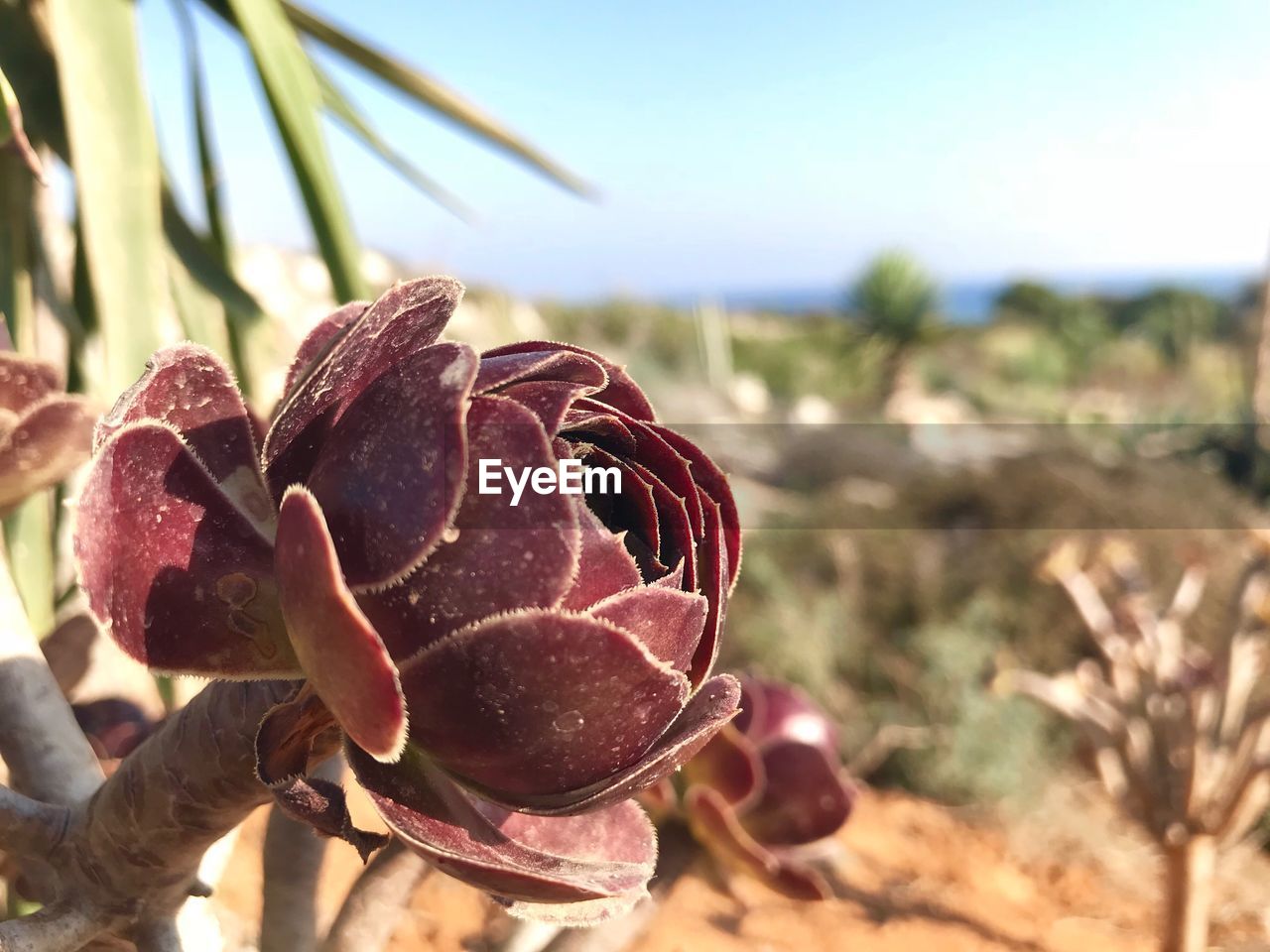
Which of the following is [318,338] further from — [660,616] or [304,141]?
[304,141]

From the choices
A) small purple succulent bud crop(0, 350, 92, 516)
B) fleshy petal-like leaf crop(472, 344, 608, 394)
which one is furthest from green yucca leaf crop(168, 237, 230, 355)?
fleshy petal-like leaf crop(472, 344, 608, 394)

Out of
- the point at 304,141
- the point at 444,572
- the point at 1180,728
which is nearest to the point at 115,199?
the point at 304,141

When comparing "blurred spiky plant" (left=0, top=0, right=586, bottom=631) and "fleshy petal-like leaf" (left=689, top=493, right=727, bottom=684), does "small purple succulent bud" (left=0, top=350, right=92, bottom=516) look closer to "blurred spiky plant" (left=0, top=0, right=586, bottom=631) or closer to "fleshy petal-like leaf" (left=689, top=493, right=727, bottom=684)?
"blurred spiky plant" (left=0, top=0, right=586, bottom=631)

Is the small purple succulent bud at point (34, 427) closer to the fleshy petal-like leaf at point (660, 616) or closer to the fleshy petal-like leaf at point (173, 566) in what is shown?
the fleshy petal-like leaf at point (173, 566)

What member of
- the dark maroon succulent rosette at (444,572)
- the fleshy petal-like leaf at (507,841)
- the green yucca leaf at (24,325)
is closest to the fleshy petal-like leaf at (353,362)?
the dark maroon succulent rosette at (444,572)

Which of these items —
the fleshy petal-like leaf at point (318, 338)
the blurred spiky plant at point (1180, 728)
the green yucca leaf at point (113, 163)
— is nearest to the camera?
the fleshy petal-like leaf at point (318, 338)
